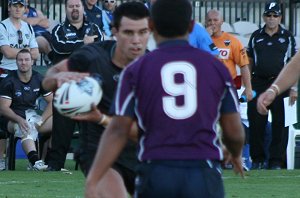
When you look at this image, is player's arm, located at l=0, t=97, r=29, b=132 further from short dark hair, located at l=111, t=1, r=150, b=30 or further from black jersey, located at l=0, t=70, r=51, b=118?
short dark hair, located at l=111, t=1, r=150, b=30

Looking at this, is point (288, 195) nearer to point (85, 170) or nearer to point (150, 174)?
point (85, 170)

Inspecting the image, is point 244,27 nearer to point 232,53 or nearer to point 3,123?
point 232,53

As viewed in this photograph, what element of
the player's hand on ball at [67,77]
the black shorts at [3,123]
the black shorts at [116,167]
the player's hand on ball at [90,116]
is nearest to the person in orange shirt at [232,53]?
the black shorts at [3,123]

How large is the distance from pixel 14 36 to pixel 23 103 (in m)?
0.99

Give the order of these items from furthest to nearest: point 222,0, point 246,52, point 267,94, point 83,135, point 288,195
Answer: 1. point 222,0
2. point 246,52
3. point 288,195
4. point 83,135
5. point 267,94

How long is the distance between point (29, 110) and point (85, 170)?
25.5ft

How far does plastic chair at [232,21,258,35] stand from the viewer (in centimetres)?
1934

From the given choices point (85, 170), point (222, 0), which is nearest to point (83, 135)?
point (85, 170)

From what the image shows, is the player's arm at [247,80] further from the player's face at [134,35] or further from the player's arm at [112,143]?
the player's arm at [112,143]

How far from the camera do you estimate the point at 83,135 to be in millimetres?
6949

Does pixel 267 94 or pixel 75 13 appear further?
pixel 75 13

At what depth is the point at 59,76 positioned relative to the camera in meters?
6.18

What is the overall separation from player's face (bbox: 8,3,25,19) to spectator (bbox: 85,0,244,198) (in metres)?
9.72

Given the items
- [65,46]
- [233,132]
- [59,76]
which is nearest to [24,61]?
[65,46]
